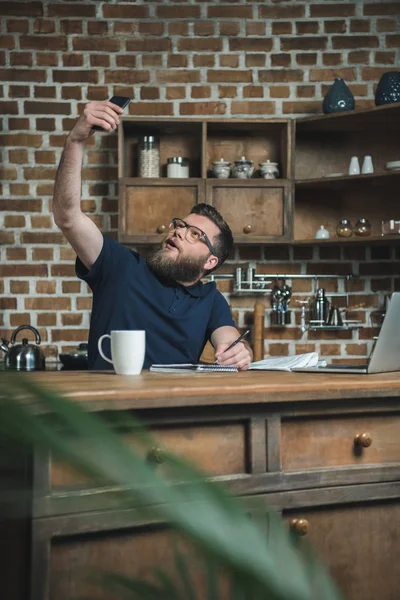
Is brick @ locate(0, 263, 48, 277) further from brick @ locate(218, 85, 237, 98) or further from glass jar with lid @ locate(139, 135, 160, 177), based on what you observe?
brick @ locate(218, 85, 237, 98)

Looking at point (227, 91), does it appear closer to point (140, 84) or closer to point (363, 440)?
point (140, 84)

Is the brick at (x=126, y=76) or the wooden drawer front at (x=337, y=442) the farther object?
the brick at (x=126, y=76)

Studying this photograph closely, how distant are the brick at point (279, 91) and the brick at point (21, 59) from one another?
49.0 inches

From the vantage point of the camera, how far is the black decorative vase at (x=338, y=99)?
375cm

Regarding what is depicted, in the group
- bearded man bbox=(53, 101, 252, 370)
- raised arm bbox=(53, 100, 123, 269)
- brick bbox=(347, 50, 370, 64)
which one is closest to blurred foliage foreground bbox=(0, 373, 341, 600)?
raised arm bbox=(53, 100, 123, 269)

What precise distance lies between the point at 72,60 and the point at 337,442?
2.93 metres

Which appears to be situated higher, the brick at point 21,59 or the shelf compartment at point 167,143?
the brick at point 21,59

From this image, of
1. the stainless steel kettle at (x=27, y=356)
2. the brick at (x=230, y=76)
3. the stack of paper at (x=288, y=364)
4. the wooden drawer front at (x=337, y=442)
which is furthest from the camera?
the brick at (x=230, y=76)

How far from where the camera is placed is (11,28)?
3.95m

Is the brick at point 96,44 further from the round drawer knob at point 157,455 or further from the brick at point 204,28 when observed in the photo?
the round drawer knob at point 157,455

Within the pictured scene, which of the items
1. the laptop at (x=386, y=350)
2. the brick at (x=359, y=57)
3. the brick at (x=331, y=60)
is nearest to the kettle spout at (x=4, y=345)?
the laptop at (x=386, y=350)

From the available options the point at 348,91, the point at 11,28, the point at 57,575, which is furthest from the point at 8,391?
the point at 11,28

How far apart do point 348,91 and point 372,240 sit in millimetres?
750

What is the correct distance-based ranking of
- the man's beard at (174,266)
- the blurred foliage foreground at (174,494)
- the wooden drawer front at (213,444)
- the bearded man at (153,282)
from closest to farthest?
the blurred foliage foreground at (174,494)
the wooden drawer front at (213,444)
the bearded man at (153,282)
the man's beard at (174,266)
